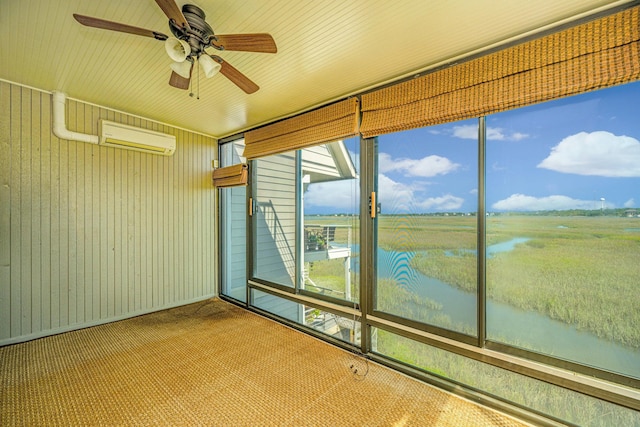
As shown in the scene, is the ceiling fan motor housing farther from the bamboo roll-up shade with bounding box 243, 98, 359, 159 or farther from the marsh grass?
the marsh grass

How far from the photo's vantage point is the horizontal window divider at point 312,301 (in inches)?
95.3

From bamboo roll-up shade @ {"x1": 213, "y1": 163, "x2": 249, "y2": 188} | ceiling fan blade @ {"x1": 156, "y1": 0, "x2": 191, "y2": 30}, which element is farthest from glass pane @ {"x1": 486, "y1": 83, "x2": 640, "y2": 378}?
bamboo roll-up shade @ {"x1": 213, "y1": 163, "x2": 249, "y2": 188}

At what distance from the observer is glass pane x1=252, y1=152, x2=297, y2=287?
3066mm

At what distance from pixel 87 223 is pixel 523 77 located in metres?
4.00

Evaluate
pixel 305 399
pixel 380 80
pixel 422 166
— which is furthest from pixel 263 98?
pixel 305 399

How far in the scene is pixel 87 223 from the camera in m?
2.82

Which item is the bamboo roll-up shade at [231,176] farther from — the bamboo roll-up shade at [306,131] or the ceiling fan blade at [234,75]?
the ceiling fan blade at [234,75]

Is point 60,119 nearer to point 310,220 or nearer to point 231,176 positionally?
point 231,176

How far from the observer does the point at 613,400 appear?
140 cm

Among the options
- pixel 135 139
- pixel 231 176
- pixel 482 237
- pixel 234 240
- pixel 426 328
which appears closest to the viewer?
pixel 482 237

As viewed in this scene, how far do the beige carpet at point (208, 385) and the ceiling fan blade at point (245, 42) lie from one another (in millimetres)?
2149

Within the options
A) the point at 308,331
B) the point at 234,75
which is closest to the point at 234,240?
the point at 308,331

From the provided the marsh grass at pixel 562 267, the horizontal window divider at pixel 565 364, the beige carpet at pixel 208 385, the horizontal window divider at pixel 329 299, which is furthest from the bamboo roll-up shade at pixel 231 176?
the horizontal window divider at pixel 565 364

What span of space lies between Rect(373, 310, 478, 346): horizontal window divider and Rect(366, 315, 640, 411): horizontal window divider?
0.02 m
